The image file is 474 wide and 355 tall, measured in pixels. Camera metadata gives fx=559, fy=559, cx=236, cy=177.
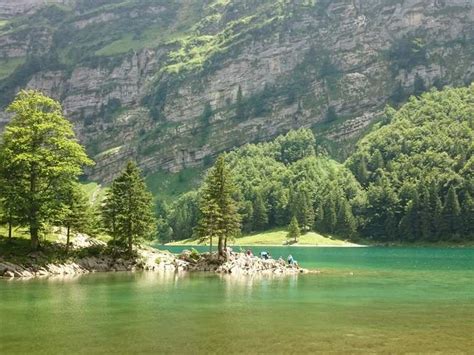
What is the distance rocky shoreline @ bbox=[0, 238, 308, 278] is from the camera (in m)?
79.8

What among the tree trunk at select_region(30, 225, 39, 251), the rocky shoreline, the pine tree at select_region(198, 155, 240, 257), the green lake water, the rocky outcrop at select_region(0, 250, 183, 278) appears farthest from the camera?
the pine tree at select_region(198, 155, 240, 257)

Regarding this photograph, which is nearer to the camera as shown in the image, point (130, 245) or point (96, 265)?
point (96, 265)

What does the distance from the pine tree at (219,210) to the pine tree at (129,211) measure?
886cm

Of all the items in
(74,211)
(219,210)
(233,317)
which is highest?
(219,210)

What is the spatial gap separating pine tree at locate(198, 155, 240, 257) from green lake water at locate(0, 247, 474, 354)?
26.1 meters

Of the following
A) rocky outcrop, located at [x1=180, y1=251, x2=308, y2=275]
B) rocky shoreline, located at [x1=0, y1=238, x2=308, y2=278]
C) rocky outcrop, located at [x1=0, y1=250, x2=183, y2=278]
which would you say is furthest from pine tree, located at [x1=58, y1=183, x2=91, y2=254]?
rocky outcrop, located at [x1=180, y1=251, x2=308, y2=275]

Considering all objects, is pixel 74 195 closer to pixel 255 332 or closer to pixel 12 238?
pixel 12 238

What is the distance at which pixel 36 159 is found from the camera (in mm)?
77188

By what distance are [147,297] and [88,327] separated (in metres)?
15.9

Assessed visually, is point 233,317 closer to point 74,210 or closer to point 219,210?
point 74,210

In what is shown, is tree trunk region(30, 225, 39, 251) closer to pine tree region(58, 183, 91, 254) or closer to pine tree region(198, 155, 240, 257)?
pine tree region(58, 183, 91, 254)

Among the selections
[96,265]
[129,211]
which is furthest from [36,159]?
[96,265]

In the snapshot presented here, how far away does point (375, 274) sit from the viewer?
7838cm

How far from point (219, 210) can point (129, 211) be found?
14579 mm
